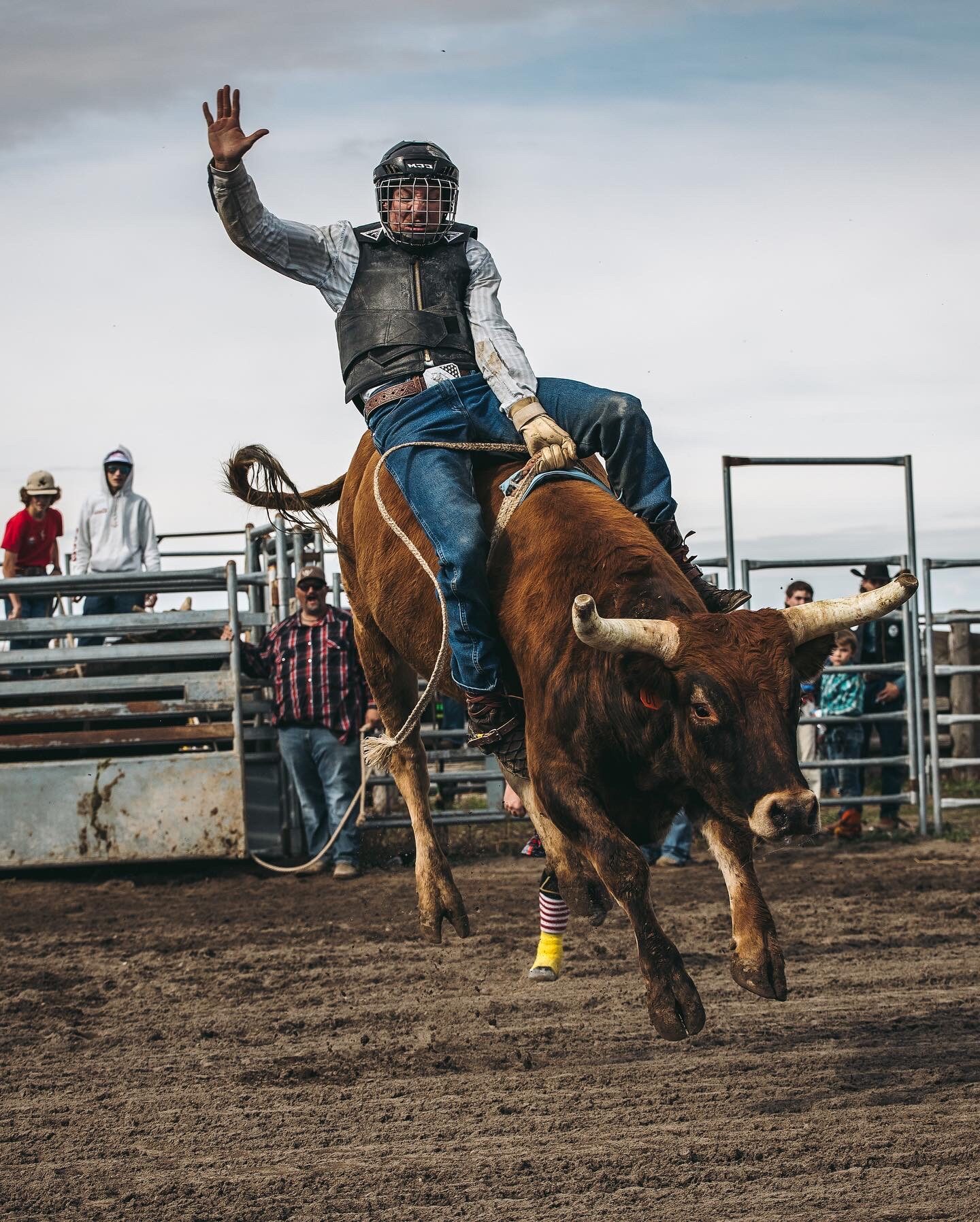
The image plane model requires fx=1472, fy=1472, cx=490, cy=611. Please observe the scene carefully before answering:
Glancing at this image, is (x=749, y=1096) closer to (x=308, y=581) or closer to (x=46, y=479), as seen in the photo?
(x=308, y=581)

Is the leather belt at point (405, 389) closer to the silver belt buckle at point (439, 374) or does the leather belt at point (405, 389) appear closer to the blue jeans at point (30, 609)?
the silver belt buckle at point (439, 374)

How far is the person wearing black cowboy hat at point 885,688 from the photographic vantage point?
480 inches

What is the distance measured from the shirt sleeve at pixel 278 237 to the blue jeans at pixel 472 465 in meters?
→ 0.59

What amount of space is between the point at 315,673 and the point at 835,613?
6864 mm

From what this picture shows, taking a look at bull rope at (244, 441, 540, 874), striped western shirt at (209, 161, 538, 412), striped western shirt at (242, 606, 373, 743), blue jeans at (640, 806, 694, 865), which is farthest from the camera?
blue jeans at (640, 806, 694, 865)

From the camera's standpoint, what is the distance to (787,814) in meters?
3.85

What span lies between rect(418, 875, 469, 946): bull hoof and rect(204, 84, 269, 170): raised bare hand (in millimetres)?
2938

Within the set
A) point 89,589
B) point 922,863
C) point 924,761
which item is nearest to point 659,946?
point 922,863

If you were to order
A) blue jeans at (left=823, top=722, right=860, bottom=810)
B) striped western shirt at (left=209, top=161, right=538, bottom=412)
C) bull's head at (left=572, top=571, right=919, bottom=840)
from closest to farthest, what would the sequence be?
bull's head at (left=572, top=571, right=919, bottom=840) → striped western shirt at (left=209, top=161, right=538, bottom=412) → blue jeans at (left=823, top=722, right=860, bottom=810)

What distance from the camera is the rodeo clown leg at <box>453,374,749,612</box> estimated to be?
528cm

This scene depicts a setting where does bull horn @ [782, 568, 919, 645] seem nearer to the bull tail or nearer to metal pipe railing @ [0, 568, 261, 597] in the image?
the bull tail

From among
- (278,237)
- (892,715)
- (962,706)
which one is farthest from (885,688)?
(278,237)

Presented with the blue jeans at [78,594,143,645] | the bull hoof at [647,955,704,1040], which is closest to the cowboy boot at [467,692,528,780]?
the bull hoof at [647,955,704,1040]

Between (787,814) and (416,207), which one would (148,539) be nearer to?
(416,207)
